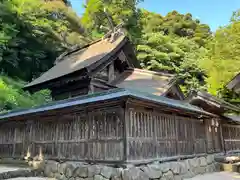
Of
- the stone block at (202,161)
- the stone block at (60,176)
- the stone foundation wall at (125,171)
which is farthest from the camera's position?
the stone block at (202,161)

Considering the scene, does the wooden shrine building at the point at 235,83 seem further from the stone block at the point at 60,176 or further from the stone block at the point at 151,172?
the stone block at the point at 60,176

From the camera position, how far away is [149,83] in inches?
591

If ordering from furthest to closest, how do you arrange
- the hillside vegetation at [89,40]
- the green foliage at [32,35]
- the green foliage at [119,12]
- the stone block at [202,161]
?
the green foliage at [119,12]
the green foliage at [32,35]
the hillside vegetation at [89,40]
the stone block at [202,161]

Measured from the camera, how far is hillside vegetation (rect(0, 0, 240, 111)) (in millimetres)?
19797

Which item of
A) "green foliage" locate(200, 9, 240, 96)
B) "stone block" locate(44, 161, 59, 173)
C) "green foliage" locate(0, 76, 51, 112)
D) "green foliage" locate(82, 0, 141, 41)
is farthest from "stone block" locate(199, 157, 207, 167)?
"green foliage" locate(82, 0, 141, 41)

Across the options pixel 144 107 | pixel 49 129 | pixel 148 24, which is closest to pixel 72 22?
pixel 148 24

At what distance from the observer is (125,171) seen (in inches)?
290

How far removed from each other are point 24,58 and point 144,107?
2330cm

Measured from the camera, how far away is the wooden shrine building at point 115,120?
26.9ft

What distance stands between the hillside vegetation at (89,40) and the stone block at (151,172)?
409 inches

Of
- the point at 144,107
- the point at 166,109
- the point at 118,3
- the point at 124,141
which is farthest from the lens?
the point at 118,3

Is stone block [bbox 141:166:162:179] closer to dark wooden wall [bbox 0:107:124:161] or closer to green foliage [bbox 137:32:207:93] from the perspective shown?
dark wooden wall [bbox 0:107:124:161]

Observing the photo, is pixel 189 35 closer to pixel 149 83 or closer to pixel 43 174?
pixel 149 83

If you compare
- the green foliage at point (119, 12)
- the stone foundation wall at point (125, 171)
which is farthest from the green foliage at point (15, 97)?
the green foliage at point (119, 12)
